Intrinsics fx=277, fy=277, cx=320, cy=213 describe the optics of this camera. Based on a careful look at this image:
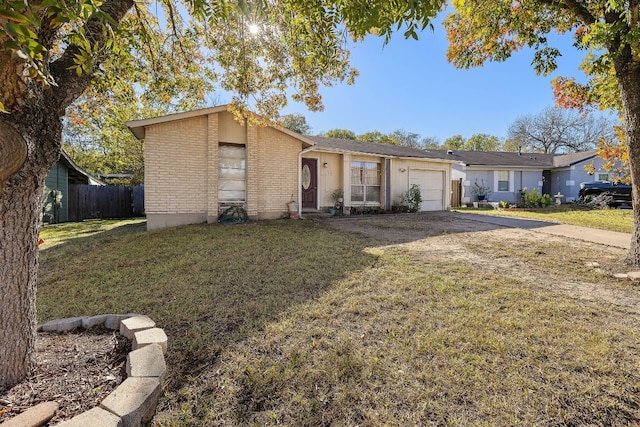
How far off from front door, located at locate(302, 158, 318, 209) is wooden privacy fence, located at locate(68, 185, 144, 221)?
30.1ft

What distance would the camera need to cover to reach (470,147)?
134ft

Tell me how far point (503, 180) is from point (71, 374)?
23147 millimetres

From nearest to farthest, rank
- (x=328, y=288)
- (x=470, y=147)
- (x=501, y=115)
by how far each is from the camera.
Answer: (x=328, y=288) → (x=501, y=115) → (x=470, y=147)

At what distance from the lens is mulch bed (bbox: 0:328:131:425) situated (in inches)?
64.7

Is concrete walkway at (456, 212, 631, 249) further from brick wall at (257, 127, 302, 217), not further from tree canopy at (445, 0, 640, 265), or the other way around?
brick wall at (257, 127, 302, 217)

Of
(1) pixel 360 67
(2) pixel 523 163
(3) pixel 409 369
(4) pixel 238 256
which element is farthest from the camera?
(2) pixel 523 163

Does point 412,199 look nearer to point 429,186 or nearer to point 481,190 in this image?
point 429,186

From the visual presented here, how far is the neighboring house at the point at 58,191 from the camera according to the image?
1191 cm

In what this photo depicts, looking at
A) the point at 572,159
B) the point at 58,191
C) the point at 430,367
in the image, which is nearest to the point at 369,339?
the point at 430,367

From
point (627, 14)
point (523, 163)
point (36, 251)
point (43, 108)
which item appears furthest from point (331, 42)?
point (523, 163)

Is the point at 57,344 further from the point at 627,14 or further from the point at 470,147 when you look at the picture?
the point at 470,147

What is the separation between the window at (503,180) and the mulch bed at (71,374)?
22509mm

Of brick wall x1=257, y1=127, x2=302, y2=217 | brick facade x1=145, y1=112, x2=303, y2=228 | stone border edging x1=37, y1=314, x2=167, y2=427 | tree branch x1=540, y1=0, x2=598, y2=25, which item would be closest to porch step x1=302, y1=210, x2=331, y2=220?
brick wall x1=257, y1=127, x2=302, y2=217

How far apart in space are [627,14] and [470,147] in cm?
4187
